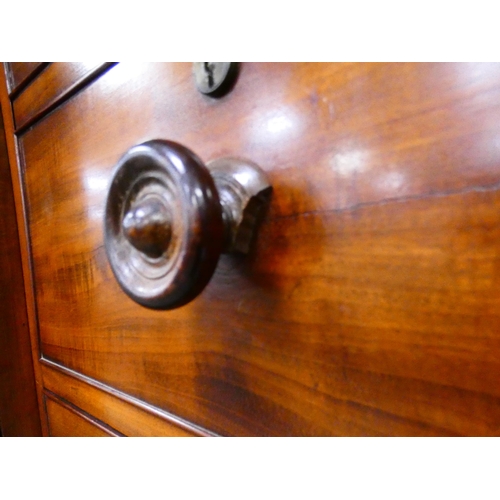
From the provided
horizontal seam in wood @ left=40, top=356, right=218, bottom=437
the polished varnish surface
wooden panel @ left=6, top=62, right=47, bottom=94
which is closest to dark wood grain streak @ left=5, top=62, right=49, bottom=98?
wooden panel @ left=6, top=62, right=47, bottom=94

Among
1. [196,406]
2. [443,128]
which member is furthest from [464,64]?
[196,406]

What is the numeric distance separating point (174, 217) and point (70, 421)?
21.3 inches

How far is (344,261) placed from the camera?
0.88 ft

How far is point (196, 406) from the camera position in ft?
1.25

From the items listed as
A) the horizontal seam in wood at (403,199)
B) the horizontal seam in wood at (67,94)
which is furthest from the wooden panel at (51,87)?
the horizontal seam in wood at (403,199)

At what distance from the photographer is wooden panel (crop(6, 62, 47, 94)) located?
561mm

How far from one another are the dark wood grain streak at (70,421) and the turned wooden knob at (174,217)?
335 mm

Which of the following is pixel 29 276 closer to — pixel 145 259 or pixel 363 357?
pixel 145 259

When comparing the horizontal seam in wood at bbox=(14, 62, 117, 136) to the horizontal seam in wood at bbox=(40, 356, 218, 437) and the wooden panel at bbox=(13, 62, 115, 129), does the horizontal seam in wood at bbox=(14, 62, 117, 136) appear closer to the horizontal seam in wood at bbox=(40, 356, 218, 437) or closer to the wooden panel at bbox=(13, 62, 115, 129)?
the wooden panel at bbox=(13, 62, 115, 129)

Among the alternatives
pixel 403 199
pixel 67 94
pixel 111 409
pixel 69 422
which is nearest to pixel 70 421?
pixel 69 422

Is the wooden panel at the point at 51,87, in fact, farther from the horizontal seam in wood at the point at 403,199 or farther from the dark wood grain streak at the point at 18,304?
the horizontal seam in wood at the point at 403,199

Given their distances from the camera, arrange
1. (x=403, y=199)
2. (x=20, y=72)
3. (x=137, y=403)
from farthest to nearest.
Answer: (x=20, y=72)
(x=137, y=403)
(x=403, y=199)

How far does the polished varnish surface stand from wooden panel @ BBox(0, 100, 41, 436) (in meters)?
0.38

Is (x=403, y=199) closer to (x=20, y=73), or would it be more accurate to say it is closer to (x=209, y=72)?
(x=209, y=72)
